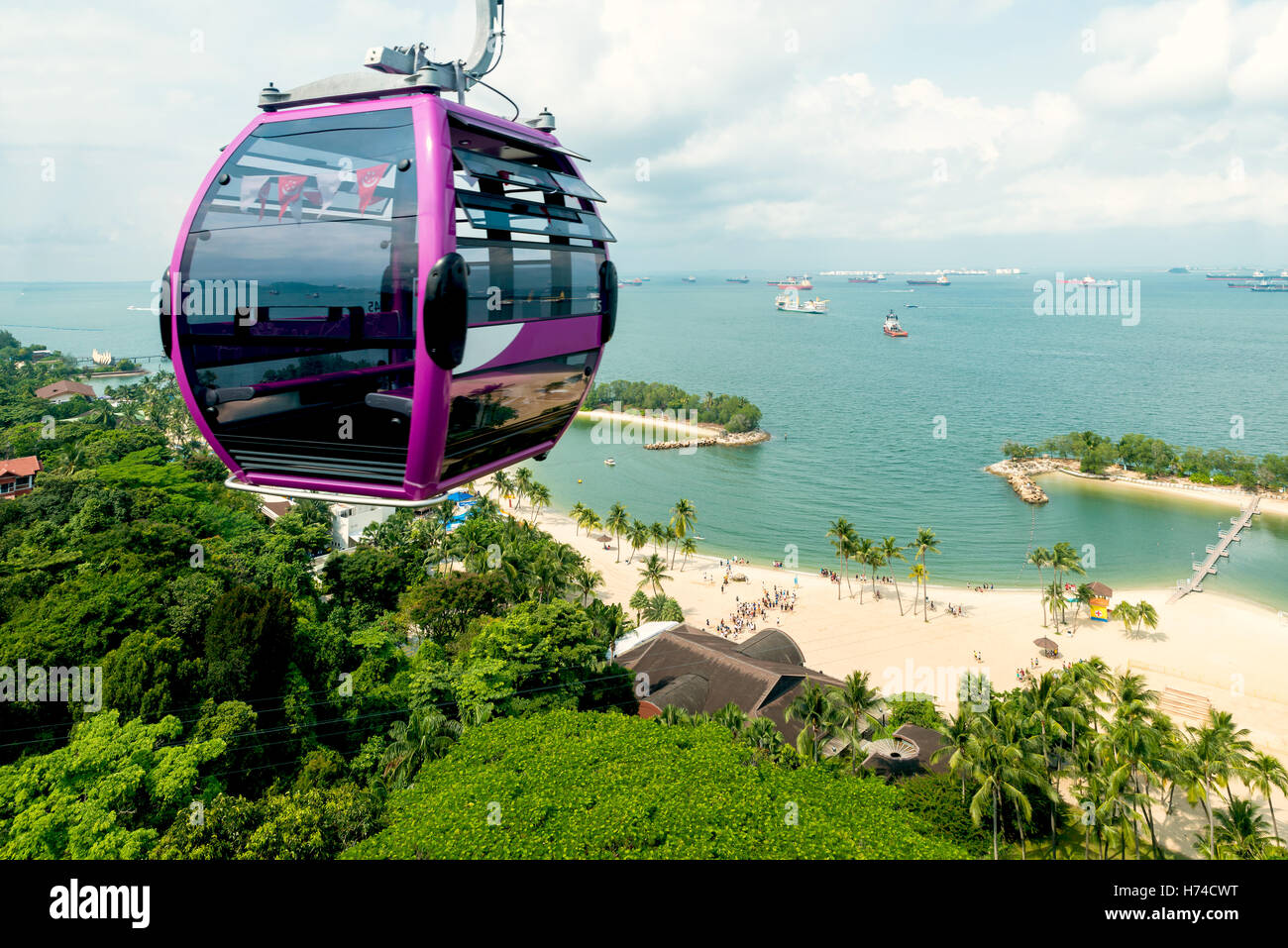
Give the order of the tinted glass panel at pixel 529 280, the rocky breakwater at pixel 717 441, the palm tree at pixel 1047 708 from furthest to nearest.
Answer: the rocky breakwater at pixel 717 441 < the palm tree at pixel 1047 708 < the tinted glass panel at pixel 529 280

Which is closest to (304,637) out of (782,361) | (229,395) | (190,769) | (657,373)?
(190,769)

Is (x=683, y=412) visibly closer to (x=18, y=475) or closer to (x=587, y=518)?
(x=587, y=518)

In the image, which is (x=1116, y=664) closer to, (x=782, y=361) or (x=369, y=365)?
(x=369, y=365)

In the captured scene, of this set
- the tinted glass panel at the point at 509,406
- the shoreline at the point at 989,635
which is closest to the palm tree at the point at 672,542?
the shoreline at the point at 989,635

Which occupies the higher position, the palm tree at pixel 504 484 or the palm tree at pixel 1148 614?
the palm tree at pixel 504 484

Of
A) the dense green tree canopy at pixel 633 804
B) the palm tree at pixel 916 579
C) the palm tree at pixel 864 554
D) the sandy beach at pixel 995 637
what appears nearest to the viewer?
the dense green tree canopy at pixel 633 804

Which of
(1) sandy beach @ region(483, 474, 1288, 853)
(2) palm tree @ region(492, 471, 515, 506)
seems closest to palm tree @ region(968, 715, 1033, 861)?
(1) sandy beach @ region(483, 474, 1288, 853)

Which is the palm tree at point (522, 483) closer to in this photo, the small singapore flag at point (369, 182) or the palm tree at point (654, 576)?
the palm tree at point (654, 576)
